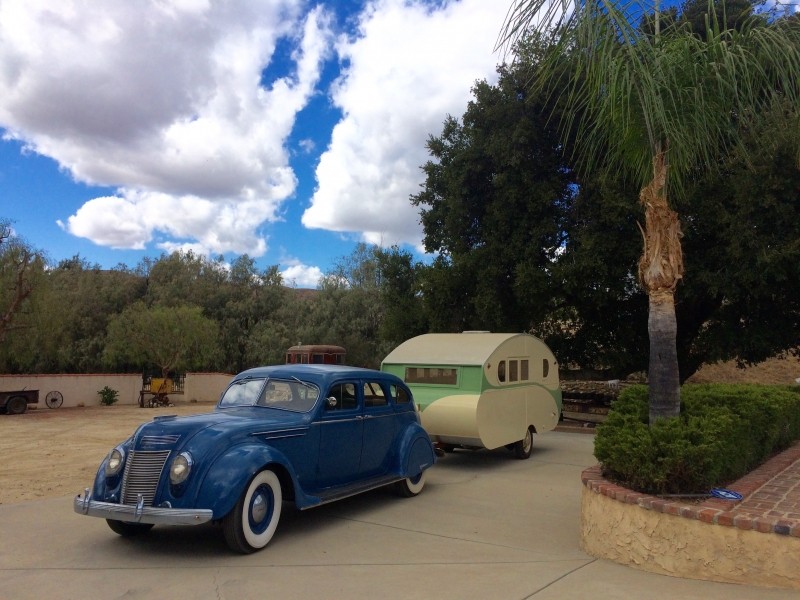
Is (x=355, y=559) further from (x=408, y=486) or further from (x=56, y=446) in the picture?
(x=56, y=446)

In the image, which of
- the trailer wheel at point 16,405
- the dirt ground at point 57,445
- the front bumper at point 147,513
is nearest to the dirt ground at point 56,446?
the dirt ground at point 57,445

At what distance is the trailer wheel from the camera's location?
2106 centimetres

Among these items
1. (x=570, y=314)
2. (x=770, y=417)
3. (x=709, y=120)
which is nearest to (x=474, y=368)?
(x=770, y=417)

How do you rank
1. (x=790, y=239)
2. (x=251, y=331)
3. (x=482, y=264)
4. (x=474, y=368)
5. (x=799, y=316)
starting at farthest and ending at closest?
(x=251, y=331)
(x=482, y=264)
(x=799, y=316)
(x=790, y=239)
(x=474, y=368)

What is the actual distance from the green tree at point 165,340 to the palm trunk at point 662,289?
2582 cm

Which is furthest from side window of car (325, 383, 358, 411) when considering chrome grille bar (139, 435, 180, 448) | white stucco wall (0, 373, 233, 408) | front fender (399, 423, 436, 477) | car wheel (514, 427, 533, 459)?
white stucco wall (0, 373, 233, 408)

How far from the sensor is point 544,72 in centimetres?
692

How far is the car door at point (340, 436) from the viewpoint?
286 inches

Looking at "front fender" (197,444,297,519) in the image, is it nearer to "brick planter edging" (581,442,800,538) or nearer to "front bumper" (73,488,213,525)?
"front bumper" (73,488,213,525)

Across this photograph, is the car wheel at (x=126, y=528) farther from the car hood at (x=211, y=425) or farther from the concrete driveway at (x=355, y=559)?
the car hood at (x=211, y=425)

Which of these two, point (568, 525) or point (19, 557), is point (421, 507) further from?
point (19, 557)

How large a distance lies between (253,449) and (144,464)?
3.26ft

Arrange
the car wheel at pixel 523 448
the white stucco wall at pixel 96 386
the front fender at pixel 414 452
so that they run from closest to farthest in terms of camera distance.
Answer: the front fender at pixel 414 452
the car wheel at pixel 523 448
the white stucco wall at pixel 96 386

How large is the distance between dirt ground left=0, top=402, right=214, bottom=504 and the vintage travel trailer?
550 centimetres
